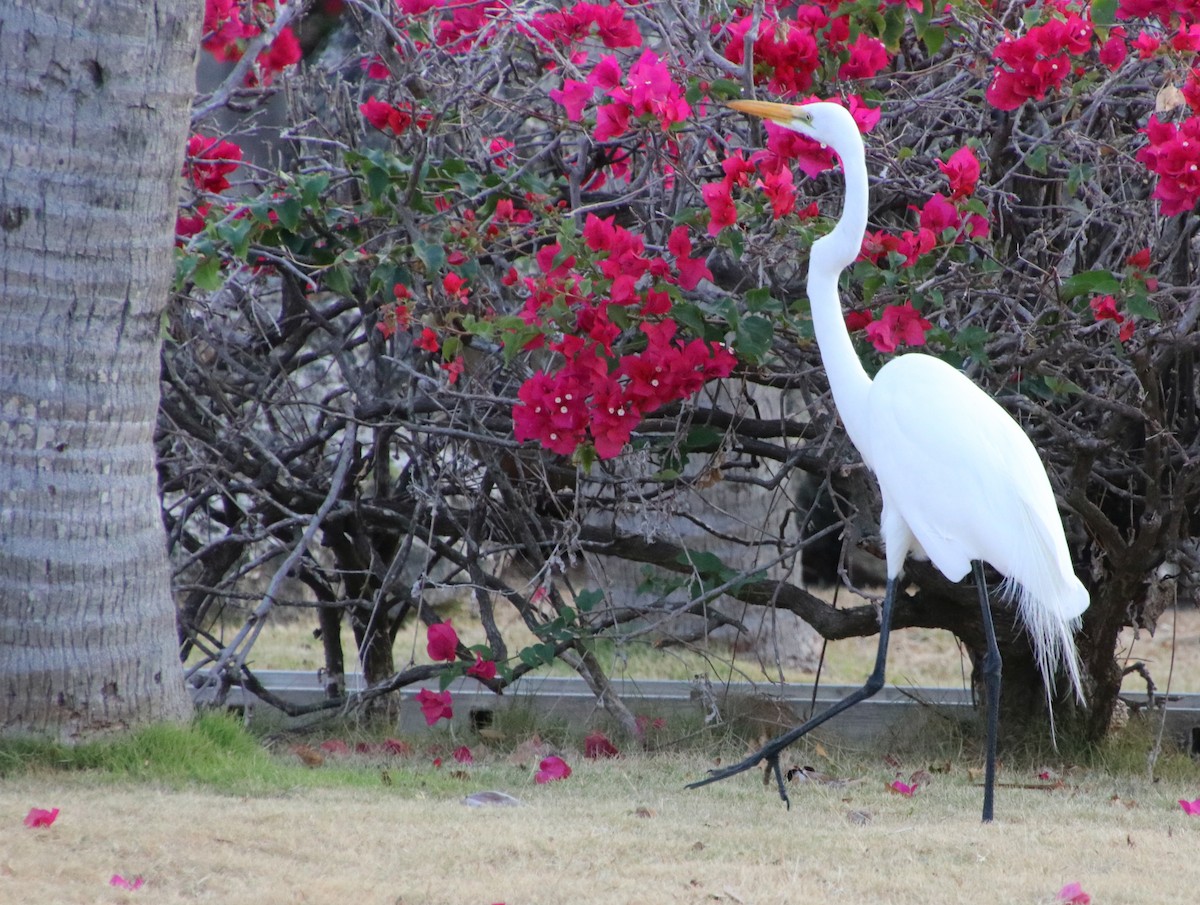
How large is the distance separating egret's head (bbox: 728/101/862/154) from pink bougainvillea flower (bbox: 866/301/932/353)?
0.49m

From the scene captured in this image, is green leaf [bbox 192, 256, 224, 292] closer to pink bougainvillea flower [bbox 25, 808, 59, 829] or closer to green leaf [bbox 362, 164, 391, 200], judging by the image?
green leaf [bbox 362, 164, 391, 200]

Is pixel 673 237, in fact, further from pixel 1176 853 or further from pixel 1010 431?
pixel 1176 853

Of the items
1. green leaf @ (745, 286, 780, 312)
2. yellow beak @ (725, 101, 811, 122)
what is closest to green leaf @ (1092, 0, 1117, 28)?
yellow beak @ (725, 101, 811, 122)

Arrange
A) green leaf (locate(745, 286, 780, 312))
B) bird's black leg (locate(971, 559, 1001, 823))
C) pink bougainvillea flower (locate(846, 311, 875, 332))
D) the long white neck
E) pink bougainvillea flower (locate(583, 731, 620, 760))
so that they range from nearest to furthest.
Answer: bird's black leg (locate(971, 559, 1001, 823)) → the long white neck → green leaf (locate(745, 286, 780, 312)) → pink bougainvillea flower (locate(846, 311, 875, 332)) → pink bougainvillea flower (locate(583, 731, 620, 760))

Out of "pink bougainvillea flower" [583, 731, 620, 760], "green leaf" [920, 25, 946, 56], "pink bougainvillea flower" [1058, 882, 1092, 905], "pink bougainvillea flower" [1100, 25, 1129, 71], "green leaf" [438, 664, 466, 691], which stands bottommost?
"pink bougainvillea flower" [583, 731, 620, 760]

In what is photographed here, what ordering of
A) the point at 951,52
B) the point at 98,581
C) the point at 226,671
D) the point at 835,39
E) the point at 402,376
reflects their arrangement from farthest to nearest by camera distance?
the point at 402,376 → the point at 951,52 → the point at 226,671 → the point at 835,39 → the point at 98,581

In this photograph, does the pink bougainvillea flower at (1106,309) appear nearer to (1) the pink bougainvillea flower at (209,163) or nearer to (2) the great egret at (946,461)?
(2) the great egret at (946,461)

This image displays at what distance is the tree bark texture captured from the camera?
11.1 feet

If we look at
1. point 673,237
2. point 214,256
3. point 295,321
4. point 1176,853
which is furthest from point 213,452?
point 1176,853

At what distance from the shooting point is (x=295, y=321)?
5547 mm

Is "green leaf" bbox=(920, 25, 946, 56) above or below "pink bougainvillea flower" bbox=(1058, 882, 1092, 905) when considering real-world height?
above

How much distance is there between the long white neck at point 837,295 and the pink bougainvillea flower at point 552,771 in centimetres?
127

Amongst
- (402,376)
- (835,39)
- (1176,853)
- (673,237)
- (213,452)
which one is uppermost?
(835,39)

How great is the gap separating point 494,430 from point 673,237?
1.47m
